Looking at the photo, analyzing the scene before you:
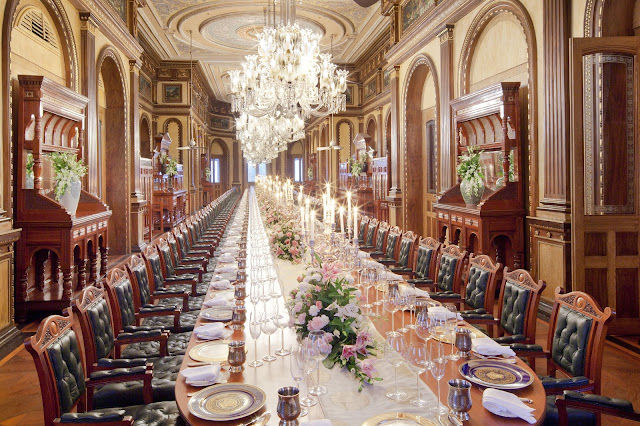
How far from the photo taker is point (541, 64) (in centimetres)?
537

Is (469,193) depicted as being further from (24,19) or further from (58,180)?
(24,19)

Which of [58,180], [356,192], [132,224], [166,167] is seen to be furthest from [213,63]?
[58,180]

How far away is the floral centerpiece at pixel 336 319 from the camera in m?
2.00

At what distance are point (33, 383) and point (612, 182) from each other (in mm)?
5201

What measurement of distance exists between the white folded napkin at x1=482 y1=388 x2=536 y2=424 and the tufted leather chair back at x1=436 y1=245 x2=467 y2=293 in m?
2.40

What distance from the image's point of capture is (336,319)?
207cm

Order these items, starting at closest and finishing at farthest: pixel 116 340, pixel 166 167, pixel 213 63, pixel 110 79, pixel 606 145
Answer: pixel 116 340 → pixel 606 145 → pixel 110 79 → pixel 166 167 → pixel 213 63

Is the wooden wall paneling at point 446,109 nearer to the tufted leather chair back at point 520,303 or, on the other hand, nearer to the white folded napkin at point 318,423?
the tufted leather chair back at point 520,303

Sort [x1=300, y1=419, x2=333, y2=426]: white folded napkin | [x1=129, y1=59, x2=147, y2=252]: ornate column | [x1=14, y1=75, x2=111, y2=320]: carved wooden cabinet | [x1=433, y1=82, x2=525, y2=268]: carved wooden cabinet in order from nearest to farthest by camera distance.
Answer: [x1=300, y1=419, x2=333, y2=426]: white folded napkin, [x1=14, y1=75, x2=111, y2=320]: carved wooden cabinet, [x1=433, y1=82, x2=525, y2=268]: carved wooden cabinet, [x1=129, y1=59, x2=147, y2=252]: ornate column

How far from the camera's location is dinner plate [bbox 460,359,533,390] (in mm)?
1919

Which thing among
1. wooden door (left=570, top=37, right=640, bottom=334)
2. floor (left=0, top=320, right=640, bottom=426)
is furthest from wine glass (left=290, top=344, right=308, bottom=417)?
wooden door (left=570, top=37, right=640, bottom=334)

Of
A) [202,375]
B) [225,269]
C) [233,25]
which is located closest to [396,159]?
[233,25]

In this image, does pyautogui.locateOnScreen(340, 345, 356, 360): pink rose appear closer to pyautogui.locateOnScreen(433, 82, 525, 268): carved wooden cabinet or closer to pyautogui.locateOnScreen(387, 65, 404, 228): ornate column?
pyautogui.locateOnScreen(433, 82, 525, 268): carved wooden cabinet

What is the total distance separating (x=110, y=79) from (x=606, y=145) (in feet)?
26.6
